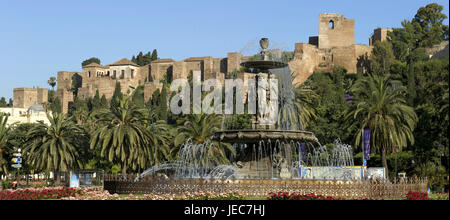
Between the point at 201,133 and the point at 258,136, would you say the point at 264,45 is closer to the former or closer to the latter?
the point at 258,136

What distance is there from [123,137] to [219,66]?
8795cm

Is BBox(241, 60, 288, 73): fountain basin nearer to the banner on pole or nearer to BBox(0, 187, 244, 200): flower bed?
BBox(0, 187, 244, 200): flower bed

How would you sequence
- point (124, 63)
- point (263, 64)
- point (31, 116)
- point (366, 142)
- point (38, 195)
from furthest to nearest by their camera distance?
point (124, 63), point (31, 116), point (366, 142), point (263, 64), point (38, 195)

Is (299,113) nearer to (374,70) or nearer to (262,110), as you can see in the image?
(262,110)

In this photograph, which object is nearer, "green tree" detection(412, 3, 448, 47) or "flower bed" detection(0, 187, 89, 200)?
"flower bed" detection(0, 187, 89, 200)

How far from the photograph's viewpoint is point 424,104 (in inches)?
2474

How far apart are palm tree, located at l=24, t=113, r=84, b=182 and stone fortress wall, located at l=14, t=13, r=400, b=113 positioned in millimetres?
51009

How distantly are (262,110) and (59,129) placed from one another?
23.7 m

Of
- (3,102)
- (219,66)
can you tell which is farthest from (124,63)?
(3,102)

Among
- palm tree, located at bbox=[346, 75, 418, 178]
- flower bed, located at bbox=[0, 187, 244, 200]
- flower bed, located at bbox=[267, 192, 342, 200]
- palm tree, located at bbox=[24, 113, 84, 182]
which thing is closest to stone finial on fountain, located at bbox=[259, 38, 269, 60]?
flower bed, located at bbox=[0, 187, 244, 200]

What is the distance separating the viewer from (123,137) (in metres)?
44.9

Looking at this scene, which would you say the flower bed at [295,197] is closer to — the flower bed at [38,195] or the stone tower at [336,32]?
the flower bed at [38,195]

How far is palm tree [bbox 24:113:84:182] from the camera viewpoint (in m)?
46.1
